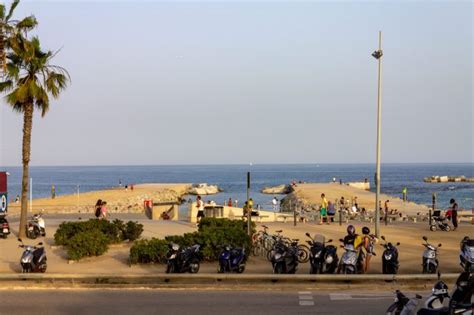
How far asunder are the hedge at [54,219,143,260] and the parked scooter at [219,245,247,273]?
5.41 metres

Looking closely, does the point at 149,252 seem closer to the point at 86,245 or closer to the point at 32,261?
the point at 86,245

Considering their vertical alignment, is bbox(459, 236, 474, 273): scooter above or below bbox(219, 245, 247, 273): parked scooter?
above

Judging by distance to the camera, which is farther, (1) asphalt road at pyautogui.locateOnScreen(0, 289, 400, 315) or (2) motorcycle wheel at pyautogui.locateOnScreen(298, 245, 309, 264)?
(2) motorcycle wheel at pyautogui.locateOnScreen(298, 245, 309, 264)

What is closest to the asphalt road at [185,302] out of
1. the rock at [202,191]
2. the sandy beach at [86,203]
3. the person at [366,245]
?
the person at [366,245]

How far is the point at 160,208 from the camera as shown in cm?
4109

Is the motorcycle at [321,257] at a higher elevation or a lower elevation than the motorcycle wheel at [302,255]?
higher

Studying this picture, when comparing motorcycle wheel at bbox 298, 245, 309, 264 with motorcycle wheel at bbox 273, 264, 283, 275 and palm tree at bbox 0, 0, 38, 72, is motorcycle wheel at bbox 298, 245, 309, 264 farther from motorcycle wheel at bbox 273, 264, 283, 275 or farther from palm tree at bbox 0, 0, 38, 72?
palm tree at bbox 0, 0, 38, 72

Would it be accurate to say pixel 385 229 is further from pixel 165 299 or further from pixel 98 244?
pixel 165 299

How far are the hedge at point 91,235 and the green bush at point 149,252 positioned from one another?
168 centimetres

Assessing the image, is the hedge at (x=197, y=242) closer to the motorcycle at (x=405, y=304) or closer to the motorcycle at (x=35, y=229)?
the motorcycle at (x=35, y=229)

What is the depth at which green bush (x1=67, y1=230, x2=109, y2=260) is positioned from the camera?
68.1ft

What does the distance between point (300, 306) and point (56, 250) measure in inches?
484

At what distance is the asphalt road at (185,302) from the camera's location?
13398 millimetres

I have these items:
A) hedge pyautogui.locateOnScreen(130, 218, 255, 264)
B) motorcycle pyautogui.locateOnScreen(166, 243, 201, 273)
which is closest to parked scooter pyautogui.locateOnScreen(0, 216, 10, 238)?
hedge pyautogui.locateOnScreen(130, 218, 255, 264)
